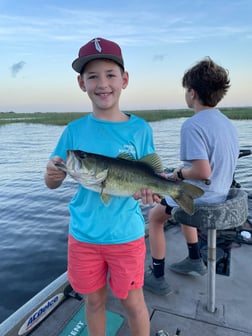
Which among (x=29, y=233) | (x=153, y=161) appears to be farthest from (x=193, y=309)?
(x=29, y=233)

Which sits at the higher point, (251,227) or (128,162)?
(128,162)

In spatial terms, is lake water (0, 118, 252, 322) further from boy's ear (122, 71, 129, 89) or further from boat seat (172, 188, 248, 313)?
boy's ear (122, 71, 129, 89)

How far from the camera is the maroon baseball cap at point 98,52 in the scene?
2562mm

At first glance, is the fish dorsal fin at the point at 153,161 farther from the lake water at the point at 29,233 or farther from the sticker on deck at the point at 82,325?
the lake water at the point at 29,233

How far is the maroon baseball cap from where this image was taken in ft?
8.41

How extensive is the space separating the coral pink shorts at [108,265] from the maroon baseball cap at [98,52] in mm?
→ 1507

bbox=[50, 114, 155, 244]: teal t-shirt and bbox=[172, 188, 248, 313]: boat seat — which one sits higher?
bbox=[50, 114, 155, 244]: teal t-shirt

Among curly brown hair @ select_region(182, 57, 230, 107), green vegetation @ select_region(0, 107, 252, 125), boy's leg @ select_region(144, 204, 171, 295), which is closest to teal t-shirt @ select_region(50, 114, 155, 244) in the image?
curly brown hair @ select_region(182, 57, 230, 107)

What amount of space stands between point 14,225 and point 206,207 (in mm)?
7361

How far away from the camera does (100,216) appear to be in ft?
8.50

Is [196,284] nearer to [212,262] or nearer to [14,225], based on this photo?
[212,262]

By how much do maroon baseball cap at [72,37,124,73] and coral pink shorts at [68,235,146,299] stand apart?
151cm

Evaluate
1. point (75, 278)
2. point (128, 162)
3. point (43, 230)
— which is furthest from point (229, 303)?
point (43, 230)

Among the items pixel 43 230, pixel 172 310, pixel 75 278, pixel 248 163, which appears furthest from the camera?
pixel 248 163
